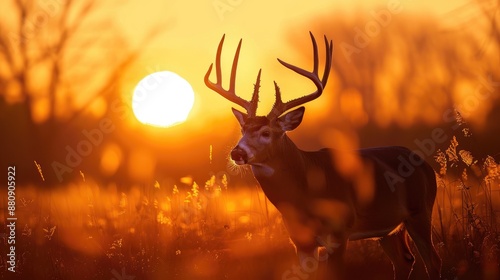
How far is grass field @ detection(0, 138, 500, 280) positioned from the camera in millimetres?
9711

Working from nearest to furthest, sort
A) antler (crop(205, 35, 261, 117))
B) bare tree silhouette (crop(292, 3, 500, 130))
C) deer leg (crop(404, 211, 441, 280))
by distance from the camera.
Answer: antler (crop(205, 35, 261, 117)), deer leg (crop(404, 211, 441, 280)), bare tree silhouette (crop(292, 3, 500, 130))

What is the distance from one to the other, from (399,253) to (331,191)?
67.0 inches

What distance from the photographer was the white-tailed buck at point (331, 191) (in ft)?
28.6

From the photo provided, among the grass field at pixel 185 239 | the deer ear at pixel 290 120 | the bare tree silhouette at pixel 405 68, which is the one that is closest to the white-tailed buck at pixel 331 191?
the deer ear at pixel 290 120

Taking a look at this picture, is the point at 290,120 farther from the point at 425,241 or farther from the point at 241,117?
the point at 425,241

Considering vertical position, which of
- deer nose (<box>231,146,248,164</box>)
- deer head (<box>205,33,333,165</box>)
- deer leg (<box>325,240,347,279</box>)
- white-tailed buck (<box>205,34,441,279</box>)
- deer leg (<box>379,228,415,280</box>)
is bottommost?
deer leg (<box>379,228,415,280</box>)

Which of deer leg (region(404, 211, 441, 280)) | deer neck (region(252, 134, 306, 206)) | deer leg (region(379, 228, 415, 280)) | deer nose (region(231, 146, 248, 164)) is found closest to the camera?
deer nose (region(231, 146, 248, 164))

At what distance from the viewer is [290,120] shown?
9117 millimetres

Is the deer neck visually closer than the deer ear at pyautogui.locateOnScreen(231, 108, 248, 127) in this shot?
Yes

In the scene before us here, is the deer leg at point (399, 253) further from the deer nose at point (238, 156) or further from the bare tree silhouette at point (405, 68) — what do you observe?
the bare tree silhouette at point (405, 68)

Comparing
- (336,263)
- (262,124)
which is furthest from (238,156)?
(336,263)

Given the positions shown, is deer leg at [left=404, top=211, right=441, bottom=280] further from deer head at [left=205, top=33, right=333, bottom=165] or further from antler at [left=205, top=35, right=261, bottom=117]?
antler at [left=205, top=35, right=261, bottom=117]

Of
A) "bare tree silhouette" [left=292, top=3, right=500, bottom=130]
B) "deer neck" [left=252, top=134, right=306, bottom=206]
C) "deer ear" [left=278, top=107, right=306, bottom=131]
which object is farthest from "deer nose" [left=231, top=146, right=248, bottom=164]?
"bare tree silhouette" [left=292, top=3, right=500, bottom=130]

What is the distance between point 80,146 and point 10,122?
93.9 inches
